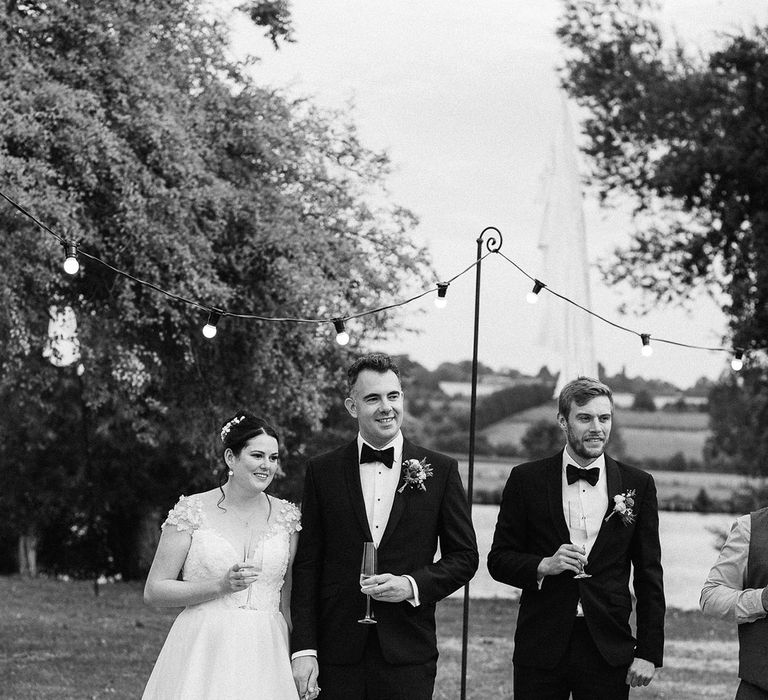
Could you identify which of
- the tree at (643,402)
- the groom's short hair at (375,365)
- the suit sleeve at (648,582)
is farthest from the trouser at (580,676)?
the tree at (643,402)

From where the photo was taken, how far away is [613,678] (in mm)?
4238

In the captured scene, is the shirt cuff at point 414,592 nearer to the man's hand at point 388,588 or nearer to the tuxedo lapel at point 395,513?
the man's hand at point 388,588

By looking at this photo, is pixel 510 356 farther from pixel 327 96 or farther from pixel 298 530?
pixel 298 530

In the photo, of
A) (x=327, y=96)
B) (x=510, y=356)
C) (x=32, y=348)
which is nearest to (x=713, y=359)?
(x=510, y=356)

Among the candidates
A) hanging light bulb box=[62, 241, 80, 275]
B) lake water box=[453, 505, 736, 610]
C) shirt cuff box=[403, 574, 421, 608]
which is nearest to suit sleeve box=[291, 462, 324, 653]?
shirt cuff box=[403, 574, 421, 608]

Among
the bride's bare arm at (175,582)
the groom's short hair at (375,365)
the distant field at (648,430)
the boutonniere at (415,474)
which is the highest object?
the distant field at (648,430)

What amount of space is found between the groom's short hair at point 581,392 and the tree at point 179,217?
5.08 m

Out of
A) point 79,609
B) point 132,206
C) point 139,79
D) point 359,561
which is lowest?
point 79,609

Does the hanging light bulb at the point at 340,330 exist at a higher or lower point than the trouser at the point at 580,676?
higher

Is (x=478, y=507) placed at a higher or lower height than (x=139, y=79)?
lower

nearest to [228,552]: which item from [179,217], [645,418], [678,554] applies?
[179,217]

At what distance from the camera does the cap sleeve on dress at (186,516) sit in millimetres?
4512

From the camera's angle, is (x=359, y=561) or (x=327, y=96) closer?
(x=359, y=561)

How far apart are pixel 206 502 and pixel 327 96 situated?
6956 mm
